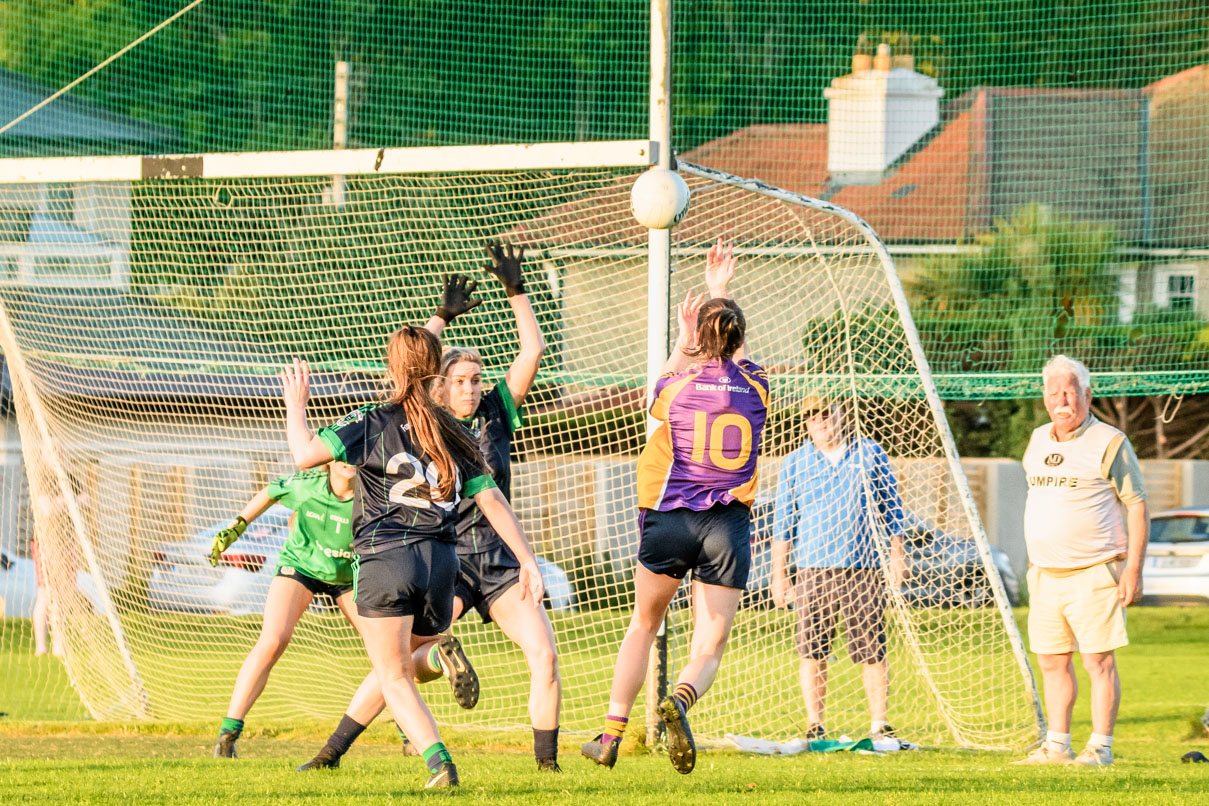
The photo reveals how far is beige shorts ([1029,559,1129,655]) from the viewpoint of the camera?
6293 millimetres

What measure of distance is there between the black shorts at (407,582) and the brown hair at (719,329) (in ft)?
4.20

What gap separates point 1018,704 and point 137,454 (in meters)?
7.05

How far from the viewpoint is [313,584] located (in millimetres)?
6395

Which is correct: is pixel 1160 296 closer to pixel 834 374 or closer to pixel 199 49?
pixel 834 374

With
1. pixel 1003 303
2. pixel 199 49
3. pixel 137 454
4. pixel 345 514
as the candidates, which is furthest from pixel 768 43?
pixel 345 514

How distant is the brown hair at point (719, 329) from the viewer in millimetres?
5305

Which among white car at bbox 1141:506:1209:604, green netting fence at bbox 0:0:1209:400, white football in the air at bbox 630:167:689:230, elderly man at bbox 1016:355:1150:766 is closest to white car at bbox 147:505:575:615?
white football in the air at bbox 630:167:689:230

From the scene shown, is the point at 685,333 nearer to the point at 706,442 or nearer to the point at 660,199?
the point at 706,442

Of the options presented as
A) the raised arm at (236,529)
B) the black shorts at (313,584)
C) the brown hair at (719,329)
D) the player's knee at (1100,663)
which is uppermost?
the brown hair at (719,329)

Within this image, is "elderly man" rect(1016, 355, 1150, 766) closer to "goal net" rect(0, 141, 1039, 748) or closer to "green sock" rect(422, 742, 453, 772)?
"goal net" rect(0, 141, 1039, 748)

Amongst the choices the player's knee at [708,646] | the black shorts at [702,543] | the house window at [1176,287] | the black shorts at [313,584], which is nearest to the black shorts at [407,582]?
the black shorts at [702,543]

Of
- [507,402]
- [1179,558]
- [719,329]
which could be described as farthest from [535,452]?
[1179,558]

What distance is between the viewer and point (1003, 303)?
19.9 metres

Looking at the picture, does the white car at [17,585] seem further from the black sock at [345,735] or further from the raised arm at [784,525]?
the black sock at [345,735]
